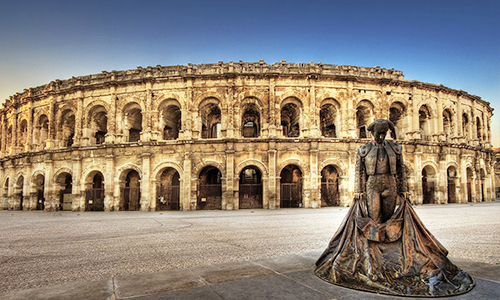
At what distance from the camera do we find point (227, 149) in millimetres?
18344

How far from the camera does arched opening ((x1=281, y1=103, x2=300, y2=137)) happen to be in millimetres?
20519

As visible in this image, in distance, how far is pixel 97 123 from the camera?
70.5ft

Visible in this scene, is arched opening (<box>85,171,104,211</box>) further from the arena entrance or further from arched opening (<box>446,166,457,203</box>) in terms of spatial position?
the arena entrance

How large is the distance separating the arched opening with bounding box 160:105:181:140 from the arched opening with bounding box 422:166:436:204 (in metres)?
19.3

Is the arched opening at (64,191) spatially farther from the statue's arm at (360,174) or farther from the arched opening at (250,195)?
the statue's arm at (360,174)

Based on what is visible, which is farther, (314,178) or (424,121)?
(424,121)

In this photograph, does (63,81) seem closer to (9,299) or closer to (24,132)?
(24,132)

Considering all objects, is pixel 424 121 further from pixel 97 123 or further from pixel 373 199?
pixel 97 123

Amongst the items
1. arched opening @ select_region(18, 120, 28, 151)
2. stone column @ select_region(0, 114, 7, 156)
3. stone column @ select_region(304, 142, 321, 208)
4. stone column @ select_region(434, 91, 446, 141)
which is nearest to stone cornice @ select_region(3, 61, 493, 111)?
stone column @ select_region(434, 91, 446, 141)

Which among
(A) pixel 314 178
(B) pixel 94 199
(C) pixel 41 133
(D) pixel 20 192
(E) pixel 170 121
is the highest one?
(E) pixel 170 121

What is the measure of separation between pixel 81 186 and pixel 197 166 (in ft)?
27.9

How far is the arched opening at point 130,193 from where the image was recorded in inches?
768

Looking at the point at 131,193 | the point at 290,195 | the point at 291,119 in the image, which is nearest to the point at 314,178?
the point at 290,195

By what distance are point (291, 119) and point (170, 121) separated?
9.44 meters
